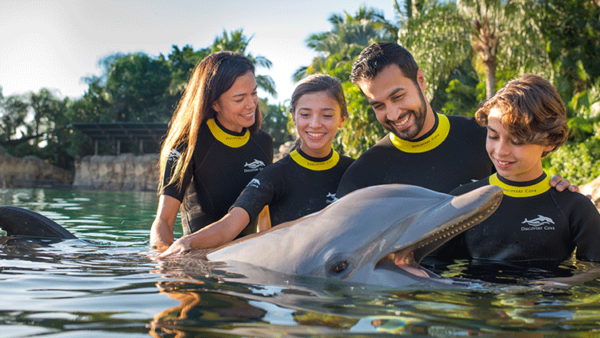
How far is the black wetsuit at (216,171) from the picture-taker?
13.6 ft

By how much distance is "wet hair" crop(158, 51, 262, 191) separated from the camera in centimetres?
399

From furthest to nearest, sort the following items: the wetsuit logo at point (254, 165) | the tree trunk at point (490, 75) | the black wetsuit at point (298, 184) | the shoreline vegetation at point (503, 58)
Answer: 1. the tree trunk at point (490, 75)
2. the shoreline vegetation at point (503, 58)
3. the wetsuit logo at point (254, 165)
4. the black wetsuit at point (298, 184)

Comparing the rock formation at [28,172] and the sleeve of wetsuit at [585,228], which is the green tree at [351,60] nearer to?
the sleeve of wetsuit at [585,228]

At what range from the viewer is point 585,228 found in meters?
2.82

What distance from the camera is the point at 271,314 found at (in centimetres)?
178

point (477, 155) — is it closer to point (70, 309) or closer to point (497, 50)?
point (70, 309)

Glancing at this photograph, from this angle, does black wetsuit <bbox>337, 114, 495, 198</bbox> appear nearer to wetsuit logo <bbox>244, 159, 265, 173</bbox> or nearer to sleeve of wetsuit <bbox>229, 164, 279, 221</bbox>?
sleeve of wetsuit <bbox>229, 164, 279, 221</bbox>

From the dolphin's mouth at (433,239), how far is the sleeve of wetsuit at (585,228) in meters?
1.06

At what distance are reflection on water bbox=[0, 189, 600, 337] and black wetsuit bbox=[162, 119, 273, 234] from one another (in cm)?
134

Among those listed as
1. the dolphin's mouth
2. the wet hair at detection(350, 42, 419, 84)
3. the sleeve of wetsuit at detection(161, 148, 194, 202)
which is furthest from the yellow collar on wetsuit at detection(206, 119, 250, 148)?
the dolphin's mouth

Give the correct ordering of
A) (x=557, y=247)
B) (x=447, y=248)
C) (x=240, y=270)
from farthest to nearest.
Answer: (x=447, y=248) → (x=557, y=247) → (x=240, y=270)

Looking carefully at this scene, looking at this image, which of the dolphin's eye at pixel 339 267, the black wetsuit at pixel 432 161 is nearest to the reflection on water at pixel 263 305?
the dolphin's eye at pixel 339 267

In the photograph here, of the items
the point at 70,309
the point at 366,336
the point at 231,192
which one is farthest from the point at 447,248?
the point at 70,309

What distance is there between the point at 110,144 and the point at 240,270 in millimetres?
33591
